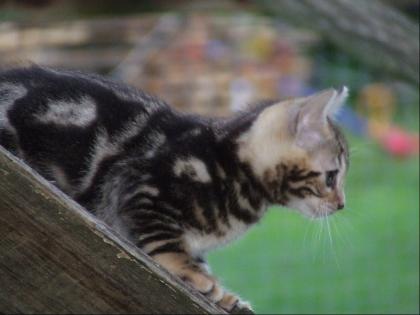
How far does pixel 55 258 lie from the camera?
2162 mm

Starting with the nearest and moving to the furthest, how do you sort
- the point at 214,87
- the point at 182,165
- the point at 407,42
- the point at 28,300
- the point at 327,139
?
the point at 28,300
the point at 182,165
the point at 327,139
the point at 407,42
the point at 214,87

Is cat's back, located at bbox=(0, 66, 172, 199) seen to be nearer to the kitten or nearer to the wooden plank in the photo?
the kitten

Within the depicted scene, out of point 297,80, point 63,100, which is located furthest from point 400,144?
point 63,100

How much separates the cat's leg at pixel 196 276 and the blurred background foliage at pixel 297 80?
30.3 inches

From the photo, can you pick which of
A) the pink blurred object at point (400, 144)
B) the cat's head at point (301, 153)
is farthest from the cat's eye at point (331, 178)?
the pink blurred object at point (400, 144)

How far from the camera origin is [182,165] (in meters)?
3.21

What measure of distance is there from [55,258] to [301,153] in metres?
1.49

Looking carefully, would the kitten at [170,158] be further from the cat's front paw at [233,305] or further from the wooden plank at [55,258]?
the wooden plank at [55,258]

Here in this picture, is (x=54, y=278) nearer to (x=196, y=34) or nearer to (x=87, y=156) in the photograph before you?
(x=87, y=156)

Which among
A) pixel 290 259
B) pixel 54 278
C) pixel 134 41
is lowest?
pixel 134 41

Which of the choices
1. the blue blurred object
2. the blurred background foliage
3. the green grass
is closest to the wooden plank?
the blurred background foliage

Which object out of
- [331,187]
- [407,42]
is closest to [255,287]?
[407,42]

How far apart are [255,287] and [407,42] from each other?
92.6 inches

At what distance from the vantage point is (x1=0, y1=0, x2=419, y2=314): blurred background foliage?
202 inches
